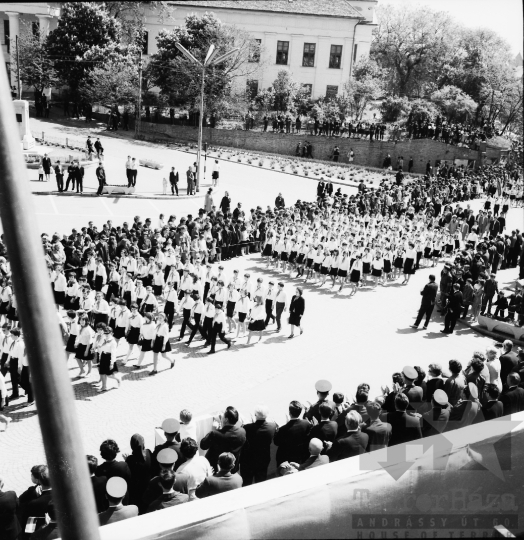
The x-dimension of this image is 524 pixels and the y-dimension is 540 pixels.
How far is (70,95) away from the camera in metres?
52.9

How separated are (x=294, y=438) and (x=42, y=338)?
5634 mm

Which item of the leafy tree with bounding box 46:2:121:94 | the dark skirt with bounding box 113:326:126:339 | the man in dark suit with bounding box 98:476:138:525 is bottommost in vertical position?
the dark skirt with bounding box 113:326:126:339

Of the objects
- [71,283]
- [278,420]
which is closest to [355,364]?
[278,420]

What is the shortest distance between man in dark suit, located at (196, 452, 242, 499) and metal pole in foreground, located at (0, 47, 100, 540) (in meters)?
3.94

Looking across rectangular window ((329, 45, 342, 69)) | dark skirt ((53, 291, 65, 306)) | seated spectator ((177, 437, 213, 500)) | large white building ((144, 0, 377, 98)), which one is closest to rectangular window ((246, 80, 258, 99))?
large white building ((144, 0, 377, 98))

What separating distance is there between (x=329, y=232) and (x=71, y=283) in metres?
8.56

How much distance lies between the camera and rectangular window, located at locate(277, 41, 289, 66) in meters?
60.7

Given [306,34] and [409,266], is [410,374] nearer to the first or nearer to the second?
[409,266]

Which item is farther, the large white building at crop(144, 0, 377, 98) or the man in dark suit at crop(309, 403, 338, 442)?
the large white building at crop(144, 0, 377, 98)

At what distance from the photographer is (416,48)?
170 feet

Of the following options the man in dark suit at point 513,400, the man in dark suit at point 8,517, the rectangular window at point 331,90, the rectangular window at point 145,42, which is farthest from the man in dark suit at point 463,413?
the rectangular window at point 145,42

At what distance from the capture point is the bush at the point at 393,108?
47.7 metres

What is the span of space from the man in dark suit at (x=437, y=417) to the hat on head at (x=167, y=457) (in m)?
3.15

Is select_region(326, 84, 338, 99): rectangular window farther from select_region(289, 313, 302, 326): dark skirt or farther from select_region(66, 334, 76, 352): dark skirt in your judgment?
select_region(66, 334, 76, 352): dark skirt
